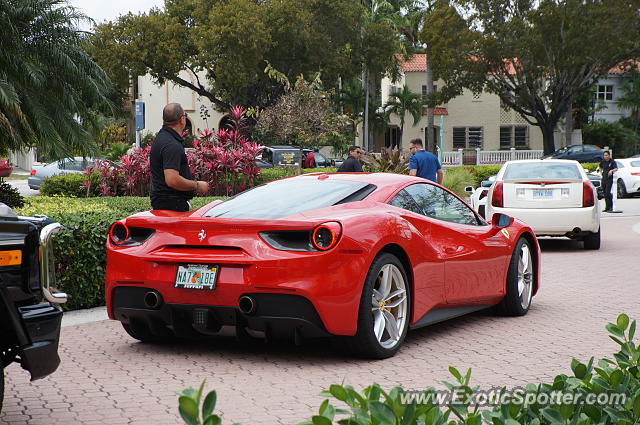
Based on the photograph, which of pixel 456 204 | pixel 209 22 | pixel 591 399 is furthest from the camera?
pixel 209 22

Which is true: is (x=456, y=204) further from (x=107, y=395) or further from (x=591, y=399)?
(x=591, y=399)

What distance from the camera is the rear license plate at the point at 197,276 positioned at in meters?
6.28

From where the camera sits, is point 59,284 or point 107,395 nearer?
point 107,395

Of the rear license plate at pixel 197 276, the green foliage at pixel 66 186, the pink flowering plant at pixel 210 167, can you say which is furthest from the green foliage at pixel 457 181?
the rear license plate at pixel 197 276

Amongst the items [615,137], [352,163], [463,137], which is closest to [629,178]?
[352,163]

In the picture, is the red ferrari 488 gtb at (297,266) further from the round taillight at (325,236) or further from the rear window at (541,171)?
the rear window at (541,171)

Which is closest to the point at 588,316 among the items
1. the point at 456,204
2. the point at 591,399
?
the point at 456,204

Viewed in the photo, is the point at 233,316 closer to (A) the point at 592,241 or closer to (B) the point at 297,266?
(B) the point at 297,266

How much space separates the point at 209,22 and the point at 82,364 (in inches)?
1649

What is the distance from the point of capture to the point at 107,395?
18.5 feet

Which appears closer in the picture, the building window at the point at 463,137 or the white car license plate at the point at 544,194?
the white car license plate at the point at 544,194

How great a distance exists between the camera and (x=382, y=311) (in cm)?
664

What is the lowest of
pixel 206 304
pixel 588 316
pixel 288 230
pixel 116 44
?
pixel 588 316

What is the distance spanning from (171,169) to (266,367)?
2.42 m
